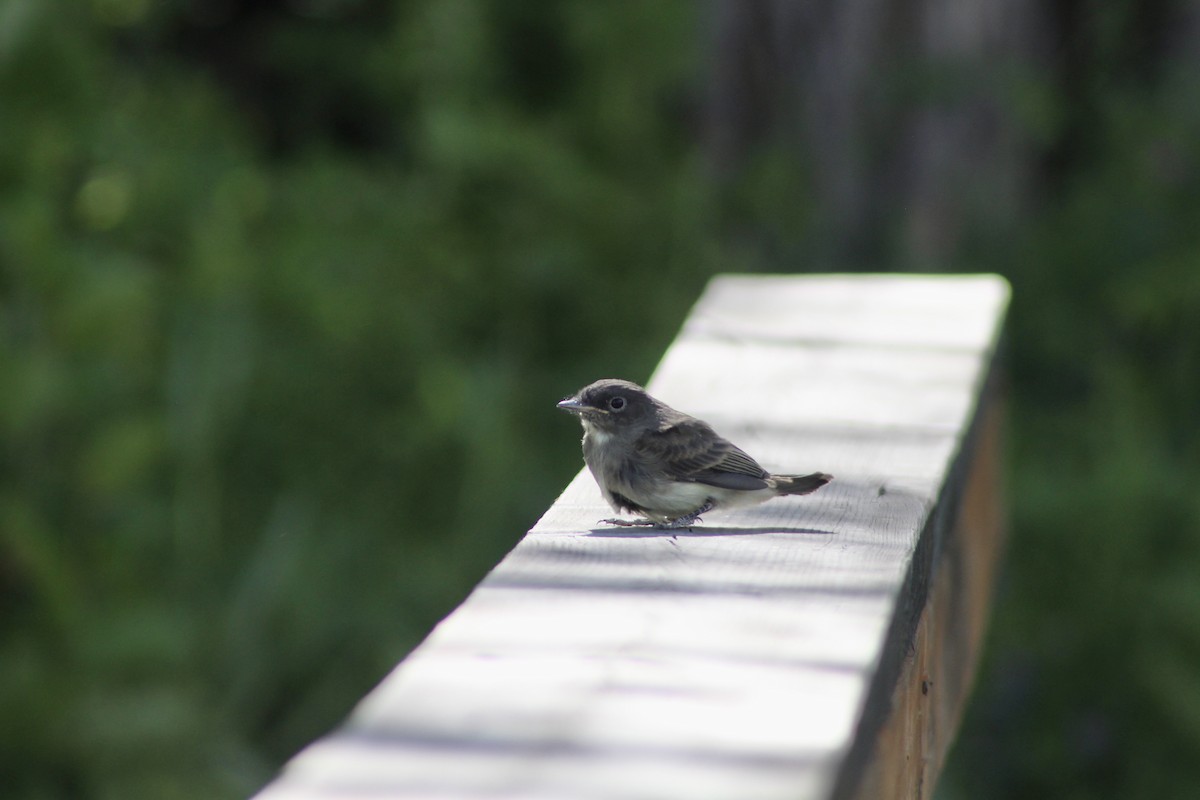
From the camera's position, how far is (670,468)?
2.75 metres

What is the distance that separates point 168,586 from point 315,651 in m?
0.55

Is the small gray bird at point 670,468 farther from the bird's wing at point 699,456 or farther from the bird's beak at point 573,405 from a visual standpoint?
the bird's beak at point 573,405

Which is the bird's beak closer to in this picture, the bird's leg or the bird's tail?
the bird's leg

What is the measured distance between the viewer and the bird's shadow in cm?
207

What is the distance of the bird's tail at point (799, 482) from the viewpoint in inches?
95.4

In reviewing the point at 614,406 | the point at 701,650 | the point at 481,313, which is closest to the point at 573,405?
the point at 614,406

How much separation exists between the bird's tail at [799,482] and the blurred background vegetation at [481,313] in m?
2.52

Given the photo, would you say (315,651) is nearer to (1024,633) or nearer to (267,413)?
(267,413)

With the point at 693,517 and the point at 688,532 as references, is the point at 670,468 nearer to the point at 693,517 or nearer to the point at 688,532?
the point at 693,517

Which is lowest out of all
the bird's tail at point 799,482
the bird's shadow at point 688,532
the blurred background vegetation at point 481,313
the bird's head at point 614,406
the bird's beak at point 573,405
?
the blurred background vegetation at point 481,313

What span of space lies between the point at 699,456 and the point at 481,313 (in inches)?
152

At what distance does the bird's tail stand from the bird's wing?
1.5 inches

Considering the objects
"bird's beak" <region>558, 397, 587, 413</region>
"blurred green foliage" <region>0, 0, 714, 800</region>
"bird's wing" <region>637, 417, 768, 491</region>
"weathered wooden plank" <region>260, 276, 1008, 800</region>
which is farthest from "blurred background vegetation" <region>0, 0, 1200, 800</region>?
"weathered wooden plank" <region>260, 276, 1008, 800</region>

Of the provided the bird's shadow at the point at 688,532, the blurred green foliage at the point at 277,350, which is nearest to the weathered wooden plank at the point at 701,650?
the bird's shadow at the point at 688,532
